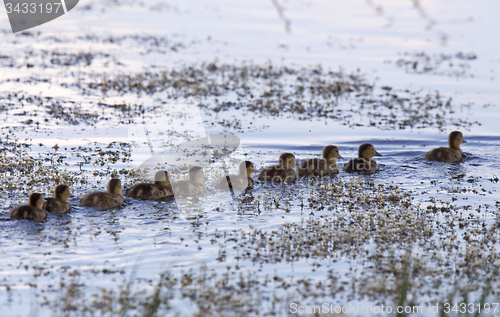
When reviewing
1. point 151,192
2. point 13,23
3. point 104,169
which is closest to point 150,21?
point 13,23

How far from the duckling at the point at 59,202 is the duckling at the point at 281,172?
12.8 feet

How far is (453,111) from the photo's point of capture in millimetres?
16625

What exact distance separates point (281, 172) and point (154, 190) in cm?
267

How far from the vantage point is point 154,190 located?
9656mm

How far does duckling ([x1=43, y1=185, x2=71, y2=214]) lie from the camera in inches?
340

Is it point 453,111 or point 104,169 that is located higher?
point 453,111

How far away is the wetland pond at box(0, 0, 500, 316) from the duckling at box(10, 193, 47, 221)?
15 cm

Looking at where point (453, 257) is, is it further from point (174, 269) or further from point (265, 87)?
point (265, 87)

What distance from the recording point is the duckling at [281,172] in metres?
10.9

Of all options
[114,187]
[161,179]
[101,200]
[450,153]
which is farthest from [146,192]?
[450,153]

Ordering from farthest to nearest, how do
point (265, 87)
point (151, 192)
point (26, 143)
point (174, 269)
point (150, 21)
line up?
point (150, 21) → point (265, 87) → point (26, 143) → point (151, 192) → point (174, 269)

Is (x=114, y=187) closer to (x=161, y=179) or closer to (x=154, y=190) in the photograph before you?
(x=154, y=190)

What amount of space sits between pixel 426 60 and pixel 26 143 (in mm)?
16932

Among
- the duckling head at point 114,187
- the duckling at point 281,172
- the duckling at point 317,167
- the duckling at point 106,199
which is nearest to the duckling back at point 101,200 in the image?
the duckling at point 106,199
